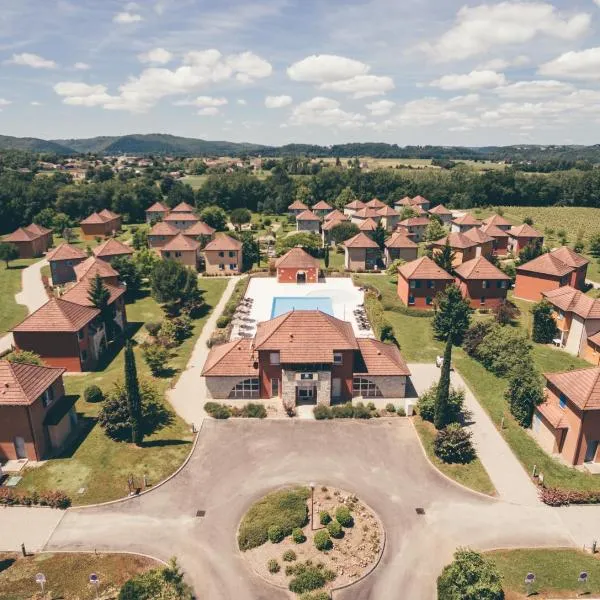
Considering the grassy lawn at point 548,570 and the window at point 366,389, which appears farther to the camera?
the window at point 366,389

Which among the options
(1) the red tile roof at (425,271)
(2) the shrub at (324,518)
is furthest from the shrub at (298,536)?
(1) the red tile roof at (425,271)

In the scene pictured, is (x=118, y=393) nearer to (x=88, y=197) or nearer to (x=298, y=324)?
(x=298, y=324)

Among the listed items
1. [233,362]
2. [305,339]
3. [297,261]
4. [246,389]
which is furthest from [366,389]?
[297,261]

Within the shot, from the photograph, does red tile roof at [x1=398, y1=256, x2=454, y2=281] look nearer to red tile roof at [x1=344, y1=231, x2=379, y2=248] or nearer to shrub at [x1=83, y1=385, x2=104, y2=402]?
red tile roof at [x1=344, y1=231, x2=379, y2=248]

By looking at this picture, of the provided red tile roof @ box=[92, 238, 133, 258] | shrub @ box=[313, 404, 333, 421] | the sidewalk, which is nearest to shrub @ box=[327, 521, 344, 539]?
the sidewalk

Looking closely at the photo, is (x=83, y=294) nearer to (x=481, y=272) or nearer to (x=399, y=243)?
(x=481, y=272)

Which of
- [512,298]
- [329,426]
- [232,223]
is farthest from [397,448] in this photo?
[232,223]

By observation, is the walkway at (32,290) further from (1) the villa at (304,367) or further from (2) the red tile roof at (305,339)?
(2) the red tile roof at (305,339)

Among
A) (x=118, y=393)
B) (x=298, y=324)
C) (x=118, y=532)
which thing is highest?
(x=298, y=324)
